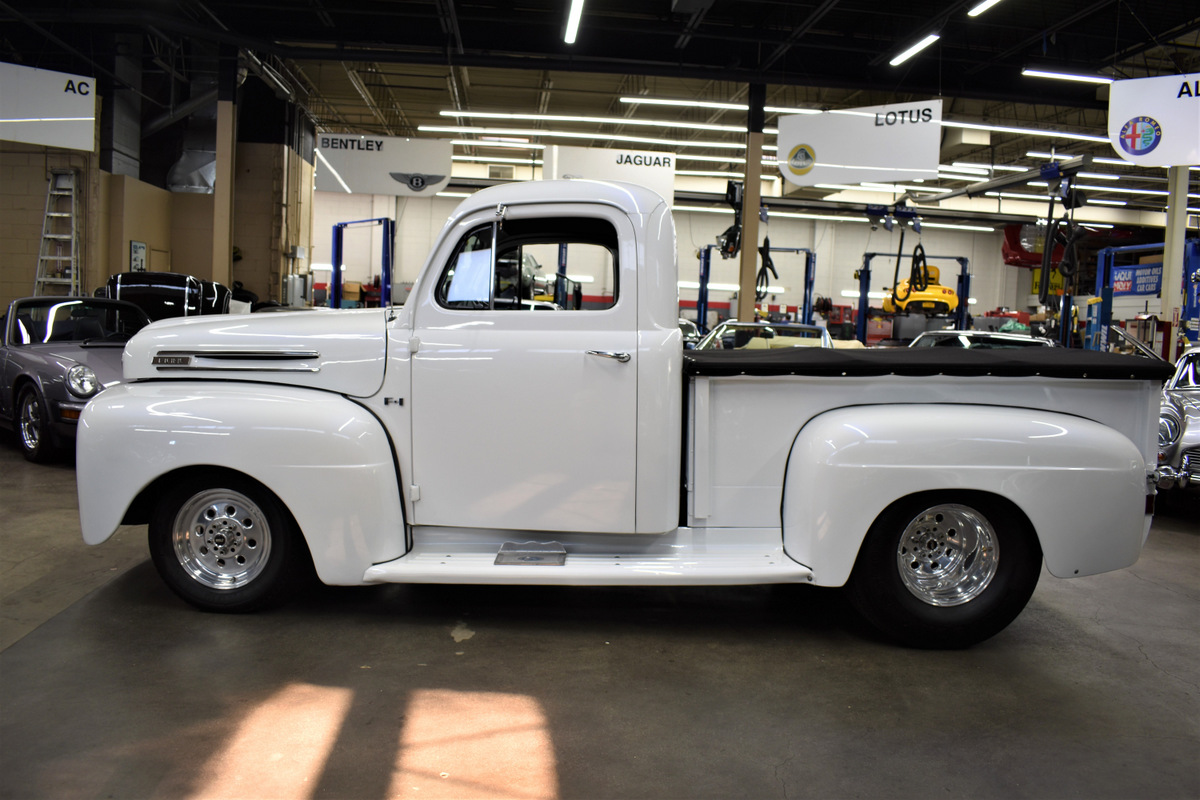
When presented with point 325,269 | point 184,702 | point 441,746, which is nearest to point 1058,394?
point 441,746

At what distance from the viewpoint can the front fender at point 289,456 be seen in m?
3.39

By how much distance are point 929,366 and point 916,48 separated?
11.0 m

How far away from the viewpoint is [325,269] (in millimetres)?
28703

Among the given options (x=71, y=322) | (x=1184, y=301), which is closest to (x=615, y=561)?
(x=71, y=322)

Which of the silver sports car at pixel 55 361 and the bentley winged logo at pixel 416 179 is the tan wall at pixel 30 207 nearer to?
the bentley winged logo at pixel 416 179

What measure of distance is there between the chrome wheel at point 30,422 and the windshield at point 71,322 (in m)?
0.61

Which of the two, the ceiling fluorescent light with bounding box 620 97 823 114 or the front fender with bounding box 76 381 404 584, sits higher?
the ceiling fluorescent light with bounding box 620 97 823 114

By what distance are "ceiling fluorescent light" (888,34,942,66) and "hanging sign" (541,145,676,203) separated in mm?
3890

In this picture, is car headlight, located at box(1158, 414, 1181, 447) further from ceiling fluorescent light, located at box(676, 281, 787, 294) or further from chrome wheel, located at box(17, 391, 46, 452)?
ceiling fluorescent light, located at box(676, 281, 787, 294)

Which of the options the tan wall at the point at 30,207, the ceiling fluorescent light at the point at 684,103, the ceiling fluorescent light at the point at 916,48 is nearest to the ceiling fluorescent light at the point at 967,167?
the ceiling fluorescent light at the point at 684,103

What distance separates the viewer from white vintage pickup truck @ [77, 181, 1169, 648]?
3.31 m

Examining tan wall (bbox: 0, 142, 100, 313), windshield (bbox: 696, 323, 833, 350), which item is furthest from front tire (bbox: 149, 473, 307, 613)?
tan wall (bbox: 0, 142, 100, 313)

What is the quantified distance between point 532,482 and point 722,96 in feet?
56.4

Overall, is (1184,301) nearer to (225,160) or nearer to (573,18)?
(573,18)
